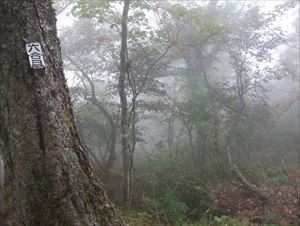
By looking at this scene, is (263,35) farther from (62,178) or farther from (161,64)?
(62,178)

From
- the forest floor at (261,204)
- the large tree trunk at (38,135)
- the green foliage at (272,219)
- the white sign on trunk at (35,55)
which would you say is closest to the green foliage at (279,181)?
the forest floor at (261,204)

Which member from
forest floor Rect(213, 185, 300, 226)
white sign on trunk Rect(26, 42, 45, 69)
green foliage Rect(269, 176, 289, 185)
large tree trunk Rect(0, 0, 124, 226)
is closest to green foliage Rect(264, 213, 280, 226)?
forest floor Rect(213, 185, 300, 226)

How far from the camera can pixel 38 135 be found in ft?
7.27

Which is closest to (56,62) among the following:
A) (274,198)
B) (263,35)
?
(274,198)

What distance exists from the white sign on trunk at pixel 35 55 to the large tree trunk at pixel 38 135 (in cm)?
3

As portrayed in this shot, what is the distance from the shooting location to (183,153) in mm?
12852

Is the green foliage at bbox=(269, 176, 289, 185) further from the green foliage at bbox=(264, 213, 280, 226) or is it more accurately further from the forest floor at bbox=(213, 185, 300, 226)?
the green foliage at bbox=(264, 213, 280, 226)

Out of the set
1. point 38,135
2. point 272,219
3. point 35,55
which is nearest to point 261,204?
point 272,219

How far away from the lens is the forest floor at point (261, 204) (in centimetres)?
747

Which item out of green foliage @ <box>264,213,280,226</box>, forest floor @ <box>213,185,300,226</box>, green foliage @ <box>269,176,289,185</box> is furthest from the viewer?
green foliage @ <box>269,176,289,185</box>

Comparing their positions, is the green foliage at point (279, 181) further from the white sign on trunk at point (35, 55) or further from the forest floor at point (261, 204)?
the white sign on trunk at point (35, 55)

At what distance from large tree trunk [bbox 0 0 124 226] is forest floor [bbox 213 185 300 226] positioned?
229 inches

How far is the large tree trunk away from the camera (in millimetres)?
2197

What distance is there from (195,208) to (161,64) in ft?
16.7
